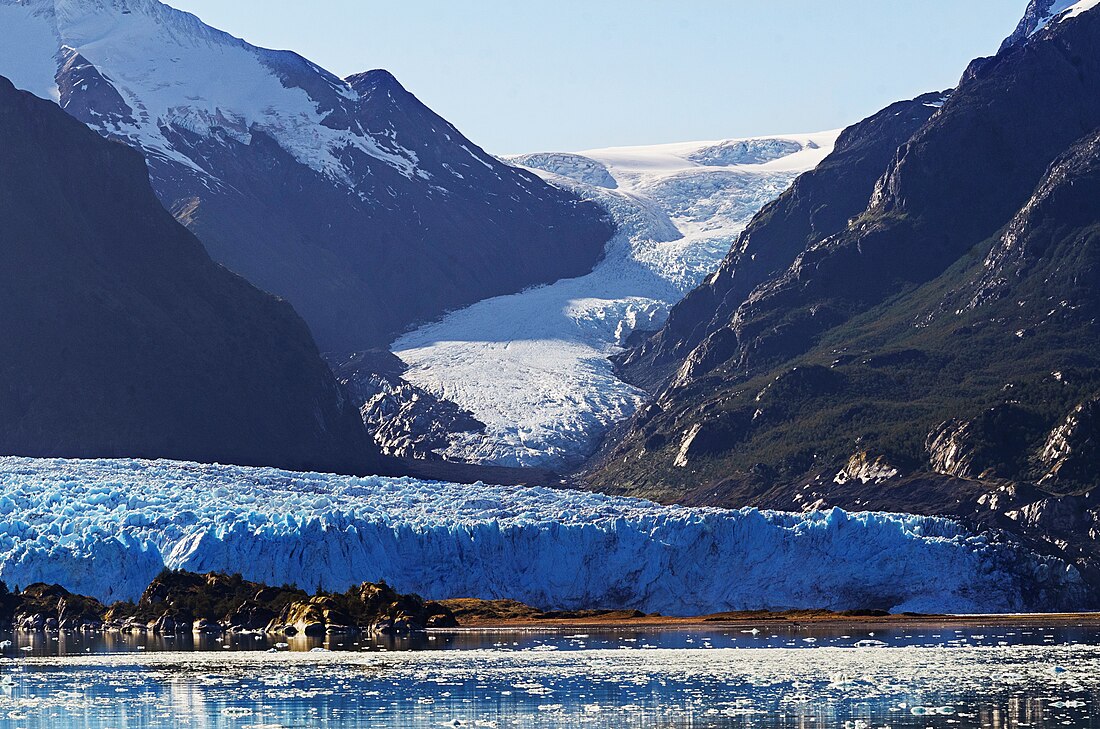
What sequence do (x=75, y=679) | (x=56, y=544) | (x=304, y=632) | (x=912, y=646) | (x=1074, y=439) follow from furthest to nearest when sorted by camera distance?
(x=1074, y=439)
(x=56, y=544)
(x=304, y=632)
(x=912, y=646)
(x=75, y=679)

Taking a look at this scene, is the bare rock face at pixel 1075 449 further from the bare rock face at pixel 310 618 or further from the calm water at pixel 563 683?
the bare rock face at pixel 310 618

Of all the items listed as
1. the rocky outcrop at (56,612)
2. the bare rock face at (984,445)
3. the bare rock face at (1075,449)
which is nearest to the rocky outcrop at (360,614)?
the rocky outcrop at (56,612)

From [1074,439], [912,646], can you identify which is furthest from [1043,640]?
[1074,439]

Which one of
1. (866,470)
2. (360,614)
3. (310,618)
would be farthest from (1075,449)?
(310,618)

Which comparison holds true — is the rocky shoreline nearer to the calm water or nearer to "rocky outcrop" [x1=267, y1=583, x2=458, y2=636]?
"rocky outcrop" [x1=267, y1=583, x2=458, y2=636]

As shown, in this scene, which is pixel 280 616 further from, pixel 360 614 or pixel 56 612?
pixel 56 612

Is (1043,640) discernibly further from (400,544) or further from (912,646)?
(400,544)

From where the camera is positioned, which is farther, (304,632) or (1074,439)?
(1074,439)
